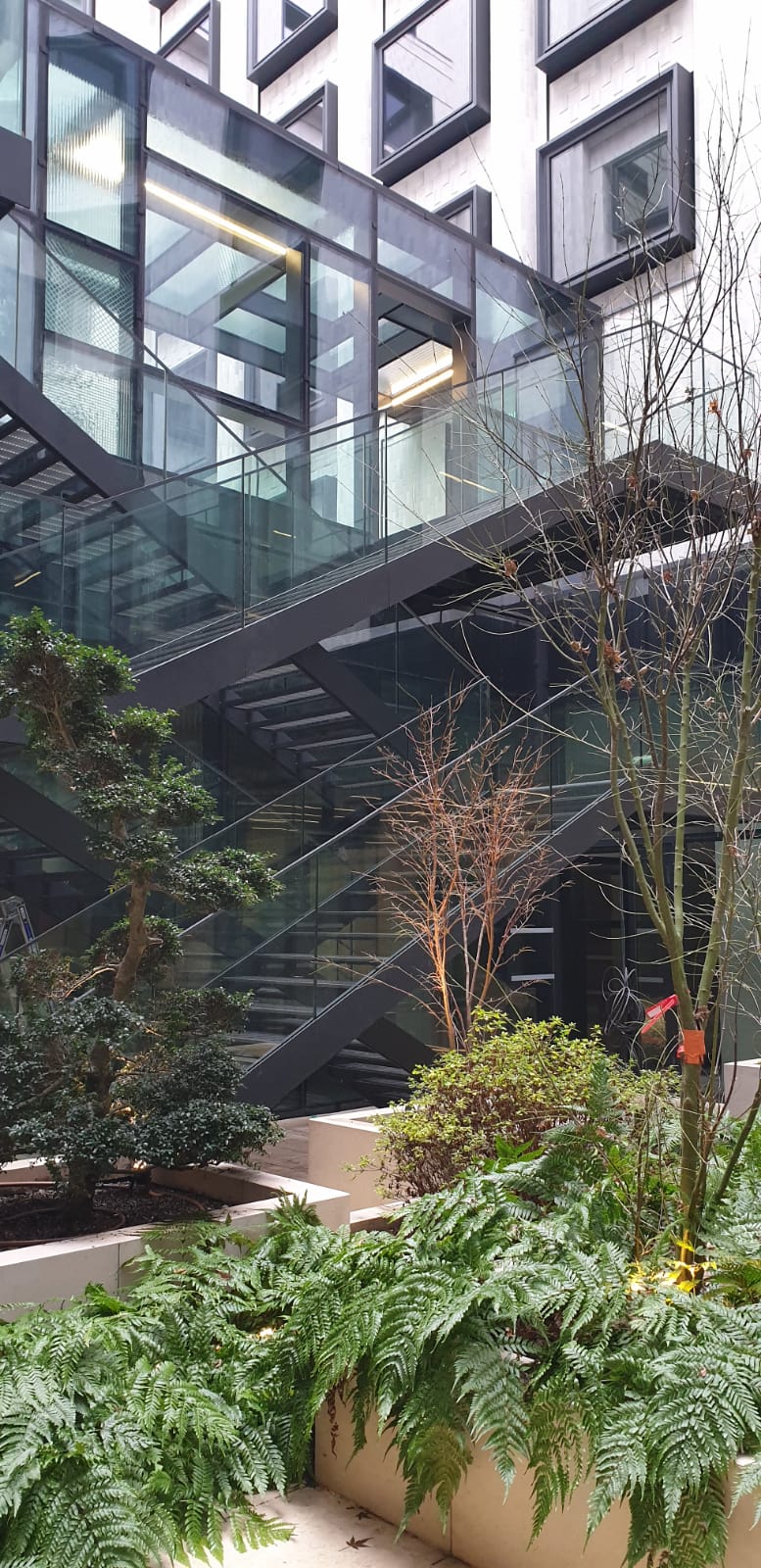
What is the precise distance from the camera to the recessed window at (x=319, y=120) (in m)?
19.1

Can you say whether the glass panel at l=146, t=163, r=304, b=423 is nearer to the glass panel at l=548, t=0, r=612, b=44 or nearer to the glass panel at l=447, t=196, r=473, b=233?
the glass panel at l=447, t=196, r=473, b=233

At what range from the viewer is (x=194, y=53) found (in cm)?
2203

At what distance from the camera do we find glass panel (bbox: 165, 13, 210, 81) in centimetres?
2180

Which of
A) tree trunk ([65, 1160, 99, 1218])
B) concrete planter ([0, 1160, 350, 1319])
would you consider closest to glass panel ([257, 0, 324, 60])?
concrete planter ([0, 1160, 350, 1319])

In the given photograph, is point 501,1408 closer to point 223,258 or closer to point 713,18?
point 223,258

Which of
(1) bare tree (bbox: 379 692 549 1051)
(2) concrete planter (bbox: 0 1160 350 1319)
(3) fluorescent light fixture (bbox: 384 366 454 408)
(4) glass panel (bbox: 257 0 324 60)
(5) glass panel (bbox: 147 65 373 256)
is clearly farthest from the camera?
(4) glass panel (bbox: 257 0 324 60)

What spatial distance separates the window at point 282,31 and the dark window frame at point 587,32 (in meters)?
3.95

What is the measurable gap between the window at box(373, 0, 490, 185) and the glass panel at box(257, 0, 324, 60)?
2499 millimetres

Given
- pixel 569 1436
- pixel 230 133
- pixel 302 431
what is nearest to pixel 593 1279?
pixel 569 1436

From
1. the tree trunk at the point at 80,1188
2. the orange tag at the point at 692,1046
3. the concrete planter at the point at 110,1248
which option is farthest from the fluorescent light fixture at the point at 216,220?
the orange tag at the point at 692,1046

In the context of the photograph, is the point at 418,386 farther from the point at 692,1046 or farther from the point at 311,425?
the point at 692,1046

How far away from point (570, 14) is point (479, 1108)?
51.9ft

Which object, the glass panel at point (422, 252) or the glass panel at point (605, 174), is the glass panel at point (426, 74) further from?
the glass panel at point (422, 252)

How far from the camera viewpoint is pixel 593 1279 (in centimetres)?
356
